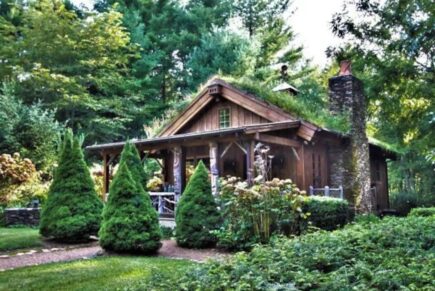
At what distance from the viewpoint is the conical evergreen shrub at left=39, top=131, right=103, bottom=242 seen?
10297 millimetres

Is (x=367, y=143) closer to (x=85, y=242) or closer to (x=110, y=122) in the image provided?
(x=85, y=242)

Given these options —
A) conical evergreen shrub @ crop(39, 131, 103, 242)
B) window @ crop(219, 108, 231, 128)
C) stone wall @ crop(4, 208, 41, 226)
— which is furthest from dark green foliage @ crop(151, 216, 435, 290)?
window @ crop(219, 108, 231, 128)

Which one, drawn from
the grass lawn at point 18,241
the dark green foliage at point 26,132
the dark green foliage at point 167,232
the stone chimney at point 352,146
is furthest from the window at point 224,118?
the grass lawn at point 18,241

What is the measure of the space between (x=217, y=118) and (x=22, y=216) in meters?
7.61

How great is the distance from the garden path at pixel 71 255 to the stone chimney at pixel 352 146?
8.39 meters

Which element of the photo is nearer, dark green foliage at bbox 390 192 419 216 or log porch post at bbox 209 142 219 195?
log porch post at bbox 209 142 219 195

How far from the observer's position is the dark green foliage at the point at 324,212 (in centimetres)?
985

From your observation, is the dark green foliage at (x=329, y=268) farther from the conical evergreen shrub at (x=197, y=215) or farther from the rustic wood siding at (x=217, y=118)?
the rustic wood siding at (x=217, y=118)

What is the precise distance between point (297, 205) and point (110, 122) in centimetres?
1674

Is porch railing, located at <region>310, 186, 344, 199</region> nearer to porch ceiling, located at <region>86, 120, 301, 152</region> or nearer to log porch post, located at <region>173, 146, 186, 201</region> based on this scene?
porch ceiling, located at <region>86, 120, 301, 152</region>

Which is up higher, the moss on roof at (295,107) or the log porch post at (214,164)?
the moss on roof at (295,107)

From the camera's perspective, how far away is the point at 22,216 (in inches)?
539

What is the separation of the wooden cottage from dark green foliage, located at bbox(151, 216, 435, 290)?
272 inches

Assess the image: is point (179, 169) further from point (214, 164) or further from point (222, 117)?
point (222, 117)
